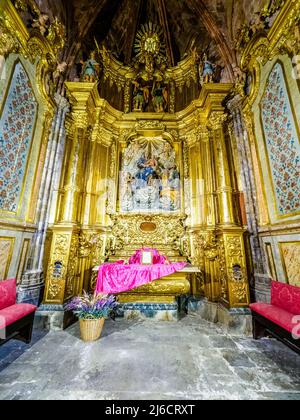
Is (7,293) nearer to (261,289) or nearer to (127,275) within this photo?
(127,275)

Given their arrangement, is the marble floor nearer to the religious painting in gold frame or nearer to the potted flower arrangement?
the potted flower arrangement

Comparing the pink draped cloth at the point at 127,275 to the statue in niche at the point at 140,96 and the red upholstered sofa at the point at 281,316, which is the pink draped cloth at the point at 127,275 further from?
the statue in niche at the point at 140,96

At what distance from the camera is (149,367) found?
2443 millimetres

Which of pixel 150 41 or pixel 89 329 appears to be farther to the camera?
pixel 150 41

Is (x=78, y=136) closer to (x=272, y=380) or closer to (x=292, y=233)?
(x=292, y=233)

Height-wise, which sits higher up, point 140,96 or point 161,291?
point 140,96

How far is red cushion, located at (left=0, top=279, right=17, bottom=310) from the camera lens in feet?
9.59

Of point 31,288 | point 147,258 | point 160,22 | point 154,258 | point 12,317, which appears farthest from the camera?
point 160,22

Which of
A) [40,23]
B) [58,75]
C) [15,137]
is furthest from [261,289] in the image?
[40,23]

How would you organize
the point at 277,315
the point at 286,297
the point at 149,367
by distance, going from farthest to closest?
the point at 286,297, the point at 277,315, the point at 149,367

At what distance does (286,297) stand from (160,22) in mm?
10335

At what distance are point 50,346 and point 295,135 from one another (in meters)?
5.67

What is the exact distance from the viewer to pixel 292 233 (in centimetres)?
338

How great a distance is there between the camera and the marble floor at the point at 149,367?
2006 mm
